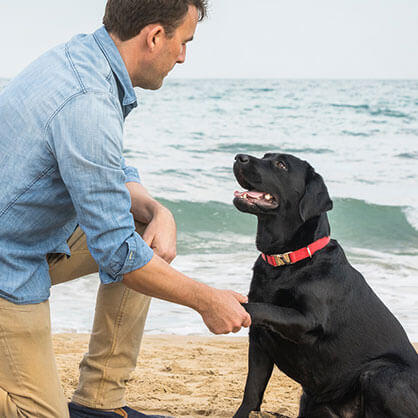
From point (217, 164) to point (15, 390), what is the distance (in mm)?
11663

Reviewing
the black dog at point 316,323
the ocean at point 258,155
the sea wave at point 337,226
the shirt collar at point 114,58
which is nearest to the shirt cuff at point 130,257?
the shirt collar at point 114,58

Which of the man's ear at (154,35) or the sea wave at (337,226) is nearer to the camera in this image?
the man's ear at (154,35)

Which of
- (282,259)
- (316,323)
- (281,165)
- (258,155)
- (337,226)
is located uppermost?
(281,165)

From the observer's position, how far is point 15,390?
228 centimetres

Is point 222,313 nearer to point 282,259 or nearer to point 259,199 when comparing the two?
point 282,259

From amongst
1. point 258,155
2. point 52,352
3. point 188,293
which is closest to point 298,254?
point 188,293

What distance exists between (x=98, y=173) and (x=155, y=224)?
73cm

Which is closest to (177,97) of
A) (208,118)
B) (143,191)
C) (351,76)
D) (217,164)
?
(208,118)

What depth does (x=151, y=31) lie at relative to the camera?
2219 millimetres

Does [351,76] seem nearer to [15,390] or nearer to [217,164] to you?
[217,164]

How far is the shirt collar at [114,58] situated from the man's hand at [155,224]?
62 centimetres

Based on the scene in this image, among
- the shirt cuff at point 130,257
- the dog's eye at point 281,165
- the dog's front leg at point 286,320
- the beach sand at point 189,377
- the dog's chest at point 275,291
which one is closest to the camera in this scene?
the shirt cuff at point 130,257

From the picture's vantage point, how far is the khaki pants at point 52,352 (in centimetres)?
226

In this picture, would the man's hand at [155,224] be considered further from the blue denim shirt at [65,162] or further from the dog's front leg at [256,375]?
the dog's front leg at [256,375]
